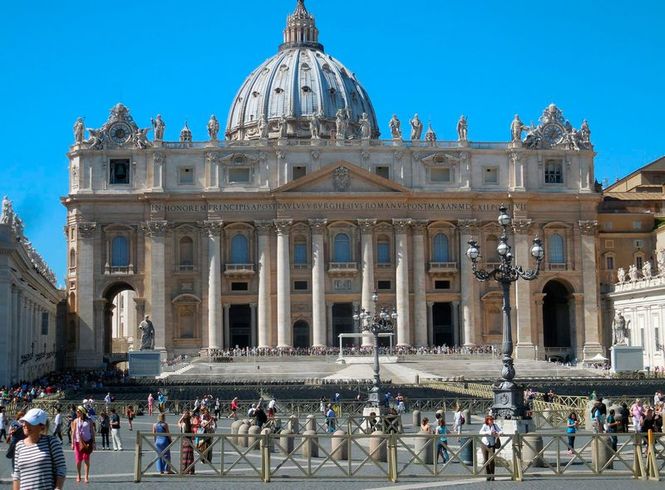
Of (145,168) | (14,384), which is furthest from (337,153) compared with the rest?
(14,384)

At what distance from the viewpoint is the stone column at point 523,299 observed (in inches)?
3474

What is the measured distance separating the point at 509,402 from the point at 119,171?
66422 millimetres

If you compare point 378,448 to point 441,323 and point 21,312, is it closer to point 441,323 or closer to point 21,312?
point 21,312

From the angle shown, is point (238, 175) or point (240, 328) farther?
point (240, 328)

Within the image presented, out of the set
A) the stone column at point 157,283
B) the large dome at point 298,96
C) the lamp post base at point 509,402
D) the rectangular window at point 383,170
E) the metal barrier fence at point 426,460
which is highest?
the large dome at point 298,96

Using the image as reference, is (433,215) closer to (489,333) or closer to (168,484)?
(489,333)

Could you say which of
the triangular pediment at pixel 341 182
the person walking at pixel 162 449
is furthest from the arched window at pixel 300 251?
the person walking at pixel 162 449

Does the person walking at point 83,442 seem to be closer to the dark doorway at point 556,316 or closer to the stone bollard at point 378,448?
the stone bollard at point 378,448

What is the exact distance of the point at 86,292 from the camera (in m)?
88.0

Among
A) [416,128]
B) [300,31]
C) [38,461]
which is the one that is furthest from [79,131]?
[38,461]

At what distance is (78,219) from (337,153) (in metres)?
20.9

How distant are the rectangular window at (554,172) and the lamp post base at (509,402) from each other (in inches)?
2614

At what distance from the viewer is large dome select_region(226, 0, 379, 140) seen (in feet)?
409

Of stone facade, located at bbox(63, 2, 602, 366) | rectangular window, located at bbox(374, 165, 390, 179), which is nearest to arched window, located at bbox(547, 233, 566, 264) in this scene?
stone facade, located at bbox(63, 2, 602, 366)
